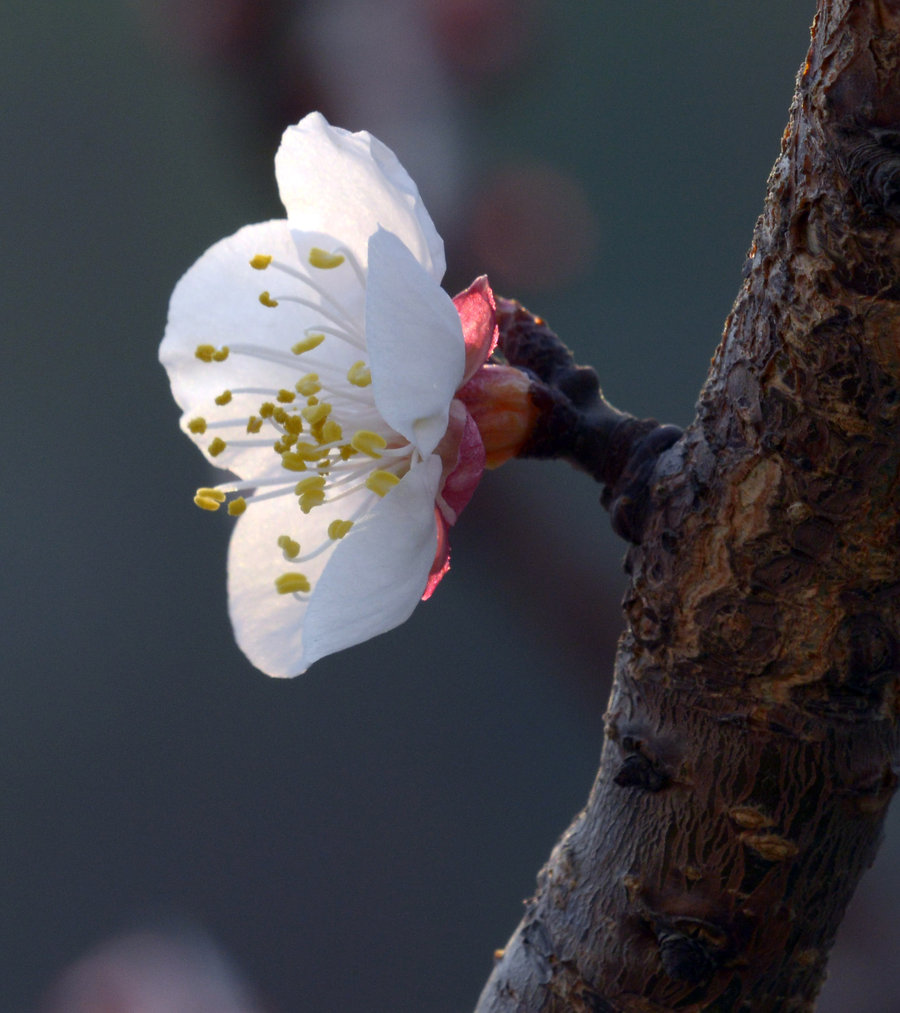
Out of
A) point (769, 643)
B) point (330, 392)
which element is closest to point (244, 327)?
point (330, 392)

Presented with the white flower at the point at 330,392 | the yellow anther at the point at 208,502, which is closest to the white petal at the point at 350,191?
the white flower at the point at 330,392

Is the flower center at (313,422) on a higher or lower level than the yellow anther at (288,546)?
higher

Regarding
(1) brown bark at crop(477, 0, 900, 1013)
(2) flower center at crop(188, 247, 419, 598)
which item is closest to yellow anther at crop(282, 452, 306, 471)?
(2) flower center at crop(188, 247, 419, 598)

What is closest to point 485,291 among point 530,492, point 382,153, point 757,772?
point 382,153

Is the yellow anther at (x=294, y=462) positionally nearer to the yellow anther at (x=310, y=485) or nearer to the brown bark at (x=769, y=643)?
the yellow anther at (x=310, y=485)

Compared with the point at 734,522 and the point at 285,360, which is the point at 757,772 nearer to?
the point at 734,522

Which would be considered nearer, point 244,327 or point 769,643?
point 769,643

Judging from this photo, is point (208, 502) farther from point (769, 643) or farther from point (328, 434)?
point (769, 643)
